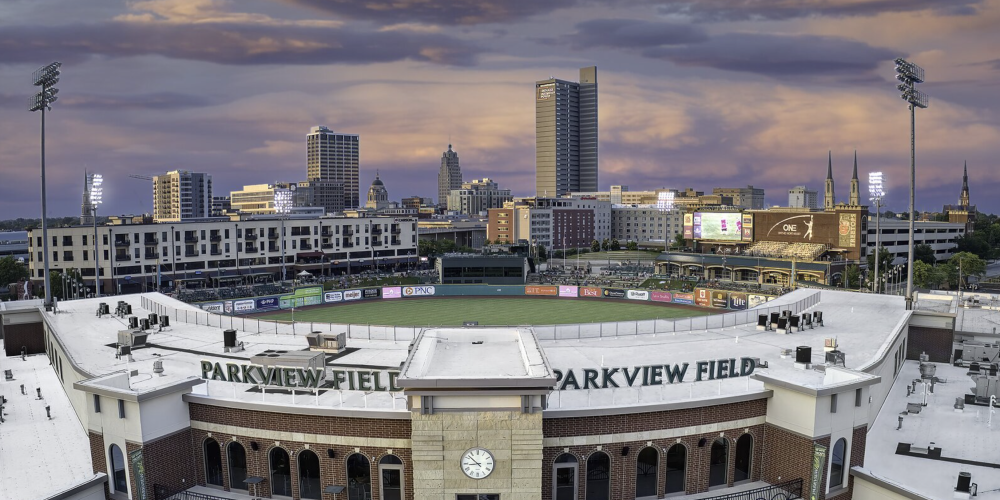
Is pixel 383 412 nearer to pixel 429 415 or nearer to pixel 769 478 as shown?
pixel 429 415

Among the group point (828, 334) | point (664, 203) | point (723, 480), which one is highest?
point (664, 203)

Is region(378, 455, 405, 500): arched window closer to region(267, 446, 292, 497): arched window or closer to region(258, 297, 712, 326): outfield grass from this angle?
region(267, 446, 292, 497): arched window

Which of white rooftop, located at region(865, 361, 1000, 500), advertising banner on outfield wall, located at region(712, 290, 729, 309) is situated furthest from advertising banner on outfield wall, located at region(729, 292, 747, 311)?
white rooftop, located at region(865, 361, 1000, 500)

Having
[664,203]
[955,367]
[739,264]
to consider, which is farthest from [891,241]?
[955,367]

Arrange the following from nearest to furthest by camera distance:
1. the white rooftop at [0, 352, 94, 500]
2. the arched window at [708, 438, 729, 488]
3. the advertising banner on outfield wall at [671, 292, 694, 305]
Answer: the white rooftop at [0, 352, 94, 500], the arched window at [708, 438, 729, 488], the advertising banner on outfield wall at [671, 292, 694, 305]

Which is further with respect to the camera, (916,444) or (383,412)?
(916,444)

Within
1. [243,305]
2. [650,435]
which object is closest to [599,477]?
[650,435]

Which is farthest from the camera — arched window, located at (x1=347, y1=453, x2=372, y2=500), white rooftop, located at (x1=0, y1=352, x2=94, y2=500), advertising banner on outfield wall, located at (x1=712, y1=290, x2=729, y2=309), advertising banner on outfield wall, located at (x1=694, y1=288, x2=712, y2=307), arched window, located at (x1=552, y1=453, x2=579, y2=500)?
advertising banner on outfield wall, located at (x1=694, y1=288, x2=712, y2=307)

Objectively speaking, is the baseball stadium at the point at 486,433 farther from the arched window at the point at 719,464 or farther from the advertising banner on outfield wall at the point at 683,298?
the advertising banner on outfield wall at the point at 683,298

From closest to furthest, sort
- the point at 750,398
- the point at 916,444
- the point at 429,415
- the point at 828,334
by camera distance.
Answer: the point at 429,415 → the point at 750,398 → the point at 916,444 → the point at 828,334
